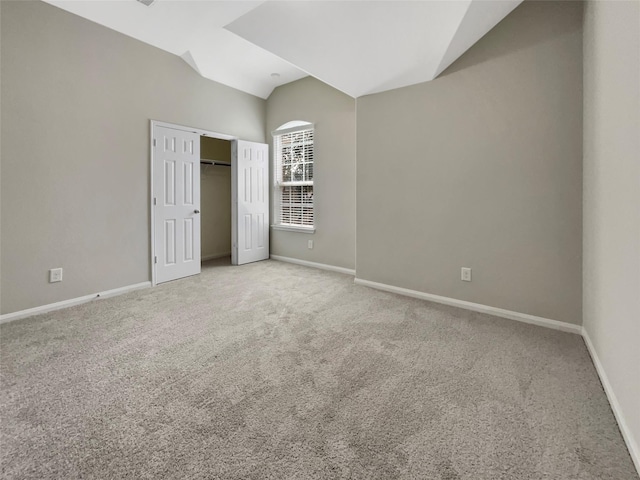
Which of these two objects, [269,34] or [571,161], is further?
[269,34]

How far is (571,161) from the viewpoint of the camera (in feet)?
8.07

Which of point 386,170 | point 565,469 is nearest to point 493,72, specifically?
point 386,170

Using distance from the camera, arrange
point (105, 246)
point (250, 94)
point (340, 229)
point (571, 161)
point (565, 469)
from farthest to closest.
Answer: point (250, 94)
point (340, 229)
point (105, 246)
point (571, 161)
point (565, 469)

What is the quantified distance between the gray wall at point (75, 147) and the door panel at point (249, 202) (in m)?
1.09

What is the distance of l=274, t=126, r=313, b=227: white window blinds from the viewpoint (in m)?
4.90

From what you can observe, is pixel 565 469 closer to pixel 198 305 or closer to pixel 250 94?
pixel 198 305

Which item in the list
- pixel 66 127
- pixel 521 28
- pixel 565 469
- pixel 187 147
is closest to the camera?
pixel 565 469

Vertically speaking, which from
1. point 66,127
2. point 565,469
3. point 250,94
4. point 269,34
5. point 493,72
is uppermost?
point 250,94

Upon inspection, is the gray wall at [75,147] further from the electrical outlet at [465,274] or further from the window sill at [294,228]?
the electrical outlet at [465,274]

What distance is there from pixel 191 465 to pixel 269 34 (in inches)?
122

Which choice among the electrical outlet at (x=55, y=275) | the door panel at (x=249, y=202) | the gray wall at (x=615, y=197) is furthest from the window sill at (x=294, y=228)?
the gray wall at (x=615, y=197)

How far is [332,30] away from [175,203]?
280 cm

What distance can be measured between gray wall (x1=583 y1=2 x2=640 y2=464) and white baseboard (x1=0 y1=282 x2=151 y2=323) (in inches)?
168

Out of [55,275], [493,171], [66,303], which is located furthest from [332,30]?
[66,303]
